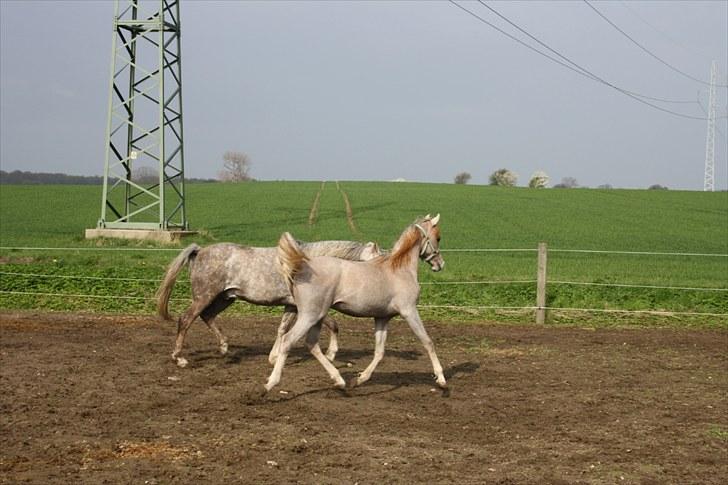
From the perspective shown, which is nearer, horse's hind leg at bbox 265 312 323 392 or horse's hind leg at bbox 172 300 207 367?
horse's hind leg at bbox 265 312 323 392

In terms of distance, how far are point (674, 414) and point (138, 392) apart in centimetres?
551

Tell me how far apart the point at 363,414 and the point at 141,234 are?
1782cm

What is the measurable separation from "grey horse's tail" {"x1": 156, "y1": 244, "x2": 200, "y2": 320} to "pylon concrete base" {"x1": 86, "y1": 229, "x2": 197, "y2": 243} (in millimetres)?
14042

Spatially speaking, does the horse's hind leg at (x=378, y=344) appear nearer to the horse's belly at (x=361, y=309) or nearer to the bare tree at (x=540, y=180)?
the horse's belly at (x=361, y=309)

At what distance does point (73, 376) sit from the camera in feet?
30.1

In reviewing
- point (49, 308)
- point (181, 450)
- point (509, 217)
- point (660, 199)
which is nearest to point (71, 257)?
point (49, 308)

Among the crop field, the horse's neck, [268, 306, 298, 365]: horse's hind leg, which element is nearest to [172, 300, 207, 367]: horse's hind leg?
the crop field

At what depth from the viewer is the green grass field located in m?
16.3

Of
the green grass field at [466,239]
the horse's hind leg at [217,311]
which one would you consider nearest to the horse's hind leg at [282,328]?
the horse's hind leg at [217,311]

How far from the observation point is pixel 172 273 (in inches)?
388

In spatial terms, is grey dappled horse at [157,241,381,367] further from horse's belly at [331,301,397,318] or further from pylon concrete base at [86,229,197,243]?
pylon concrete base at [86,229,197,243]

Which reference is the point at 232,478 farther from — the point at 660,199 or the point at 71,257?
the point at 660,199

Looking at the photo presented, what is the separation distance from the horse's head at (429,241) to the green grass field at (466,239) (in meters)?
6.66

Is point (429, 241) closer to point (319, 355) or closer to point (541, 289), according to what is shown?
point (319, 355)
